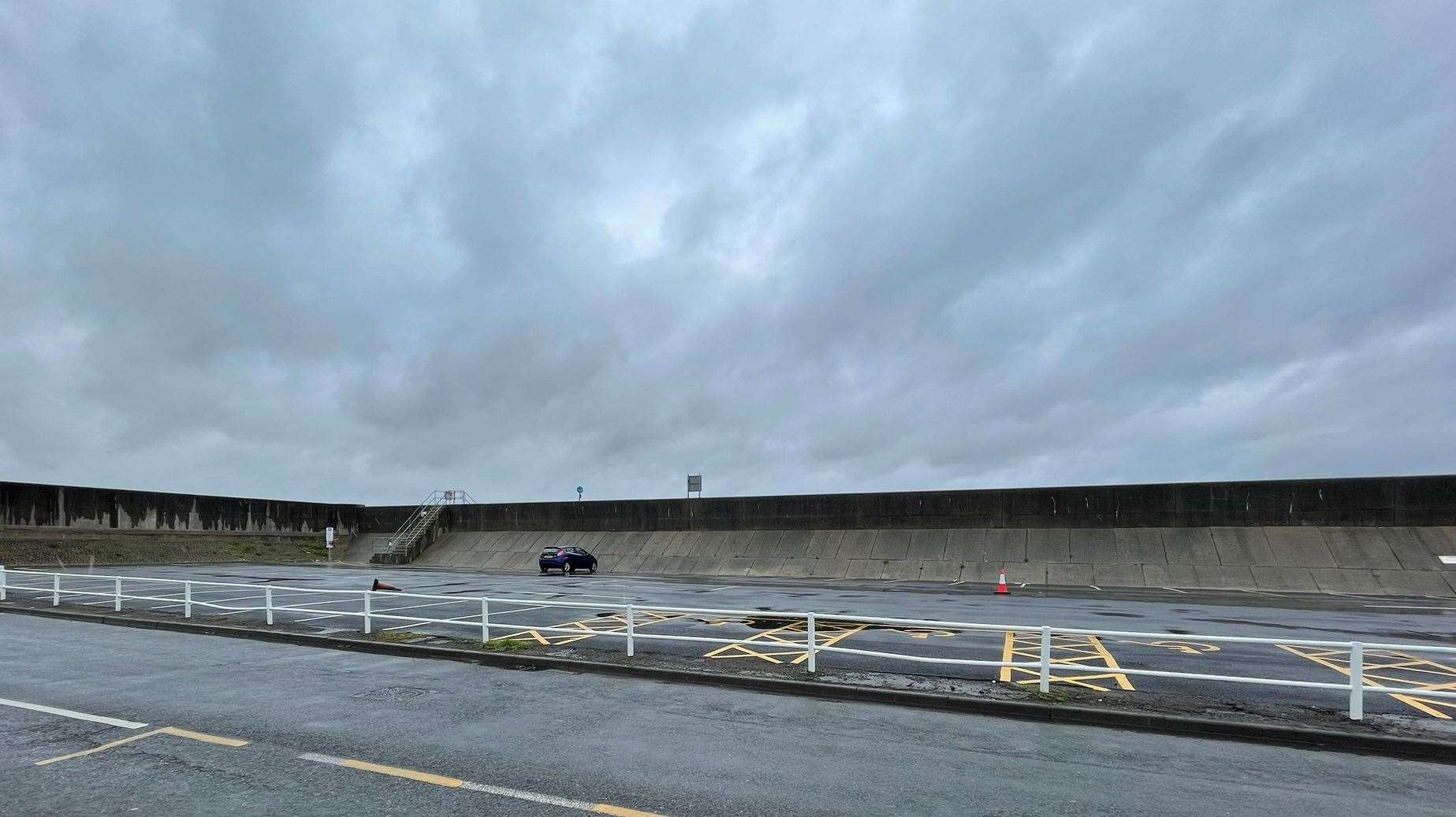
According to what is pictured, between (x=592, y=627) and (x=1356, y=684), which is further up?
(x=1356, y=684)

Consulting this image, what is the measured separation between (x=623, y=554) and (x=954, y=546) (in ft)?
57.2

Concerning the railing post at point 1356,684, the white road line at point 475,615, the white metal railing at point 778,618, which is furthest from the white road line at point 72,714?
the railing post at point 1356,684

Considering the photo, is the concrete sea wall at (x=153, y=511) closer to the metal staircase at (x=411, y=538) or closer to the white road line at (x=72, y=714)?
the metal staircase at (x=411, y=538)

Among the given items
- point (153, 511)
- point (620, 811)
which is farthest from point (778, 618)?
point (153, 511)

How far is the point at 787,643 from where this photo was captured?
444 inches

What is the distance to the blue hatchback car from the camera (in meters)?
35.5

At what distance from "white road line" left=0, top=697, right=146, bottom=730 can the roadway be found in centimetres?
4

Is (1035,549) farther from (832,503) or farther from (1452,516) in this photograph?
(1452,516)

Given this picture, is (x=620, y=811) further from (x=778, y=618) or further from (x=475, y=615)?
(x=475, y=615)

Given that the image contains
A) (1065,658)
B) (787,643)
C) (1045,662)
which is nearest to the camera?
(1045,662)

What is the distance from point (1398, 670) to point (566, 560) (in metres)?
30.7

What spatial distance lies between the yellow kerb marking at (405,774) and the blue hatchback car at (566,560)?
29.8 m

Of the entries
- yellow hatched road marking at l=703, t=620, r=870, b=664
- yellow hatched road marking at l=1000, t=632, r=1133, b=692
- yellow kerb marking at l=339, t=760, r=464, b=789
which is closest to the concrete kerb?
yellow hatched road marking at l=1000, t=632, r=1133, b=692

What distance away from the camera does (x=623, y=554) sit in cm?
4088
